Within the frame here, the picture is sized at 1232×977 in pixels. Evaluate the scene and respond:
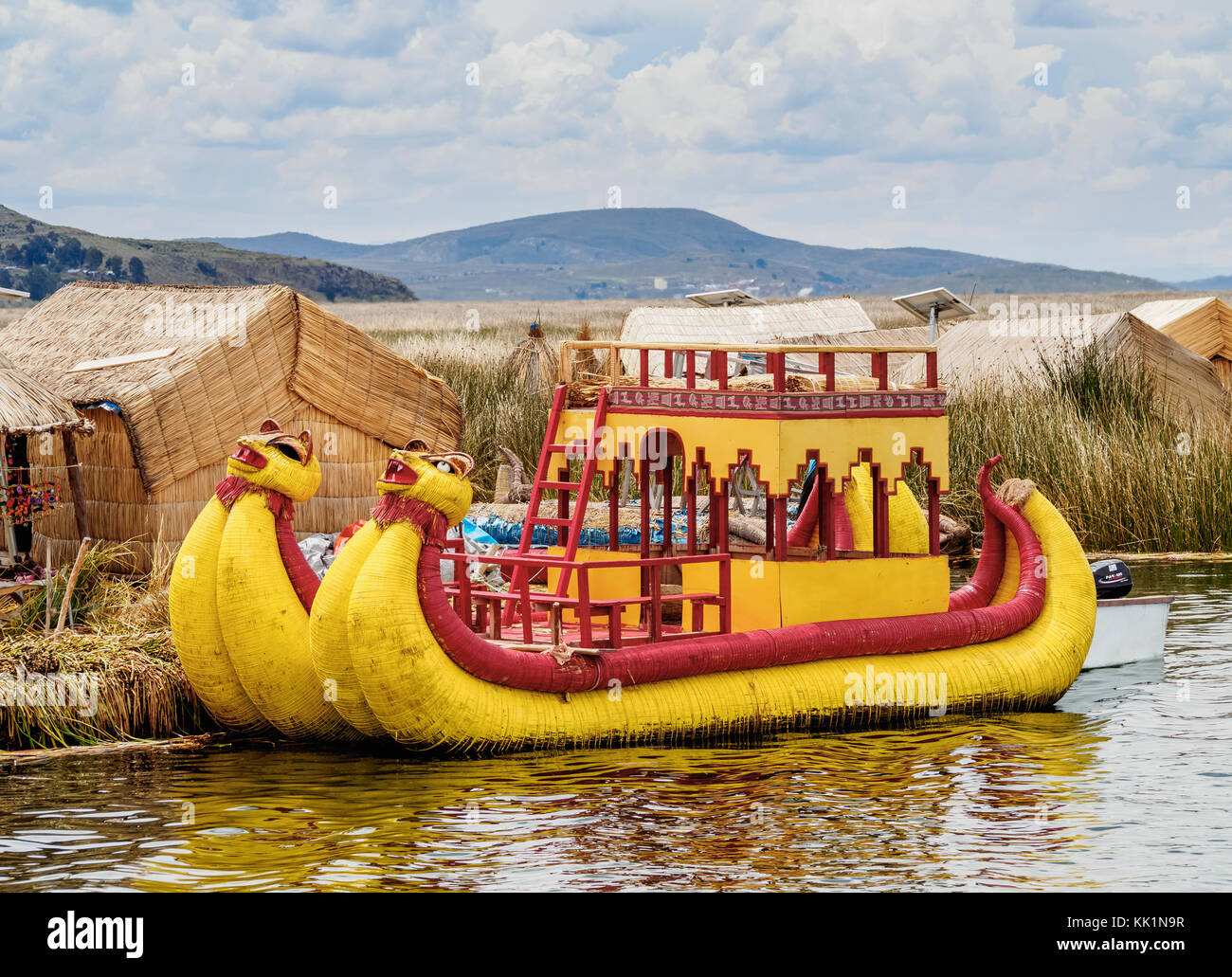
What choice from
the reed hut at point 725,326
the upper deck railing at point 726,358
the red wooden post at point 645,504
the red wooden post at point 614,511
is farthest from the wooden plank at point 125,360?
the reed hut at point 725,326

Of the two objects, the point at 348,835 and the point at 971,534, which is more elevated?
the point at 971,534

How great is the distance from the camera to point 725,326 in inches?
1088

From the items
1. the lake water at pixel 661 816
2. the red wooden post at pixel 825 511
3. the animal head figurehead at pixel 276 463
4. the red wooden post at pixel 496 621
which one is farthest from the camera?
the red wooden post at pixel 825 511

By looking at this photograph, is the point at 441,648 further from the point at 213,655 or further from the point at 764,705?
the point at 764,705

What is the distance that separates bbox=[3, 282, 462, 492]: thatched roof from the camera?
14.6 meters

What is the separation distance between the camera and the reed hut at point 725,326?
88.8ft

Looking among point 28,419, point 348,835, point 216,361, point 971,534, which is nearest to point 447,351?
point 971,534

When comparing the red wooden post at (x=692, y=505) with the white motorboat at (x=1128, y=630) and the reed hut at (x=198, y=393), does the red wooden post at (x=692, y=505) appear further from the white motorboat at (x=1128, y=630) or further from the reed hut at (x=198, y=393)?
the reed hut at (x=198, y=393)

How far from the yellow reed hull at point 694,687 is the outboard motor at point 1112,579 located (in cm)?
142

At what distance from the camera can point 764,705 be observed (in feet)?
36.9

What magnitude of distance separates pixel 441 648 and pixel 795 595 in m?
2.65

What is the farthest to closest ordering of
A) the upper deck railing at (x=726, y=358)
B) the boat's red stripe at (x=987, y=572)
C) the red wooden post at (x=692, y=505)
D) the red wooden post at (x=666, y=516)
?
1. the boat's red stripe at (x=987, y=572)
2. the red wooden post at (x=666, y=516)
3. the red wooden post at (x=692, y=505)
4. the upper deck railing at (x=726, y=358)

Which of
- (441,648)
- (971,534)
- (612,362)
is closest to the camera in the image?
(441,648)

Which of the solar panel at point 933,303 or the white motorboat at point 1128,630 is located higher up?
the solar panel at point 933,303
